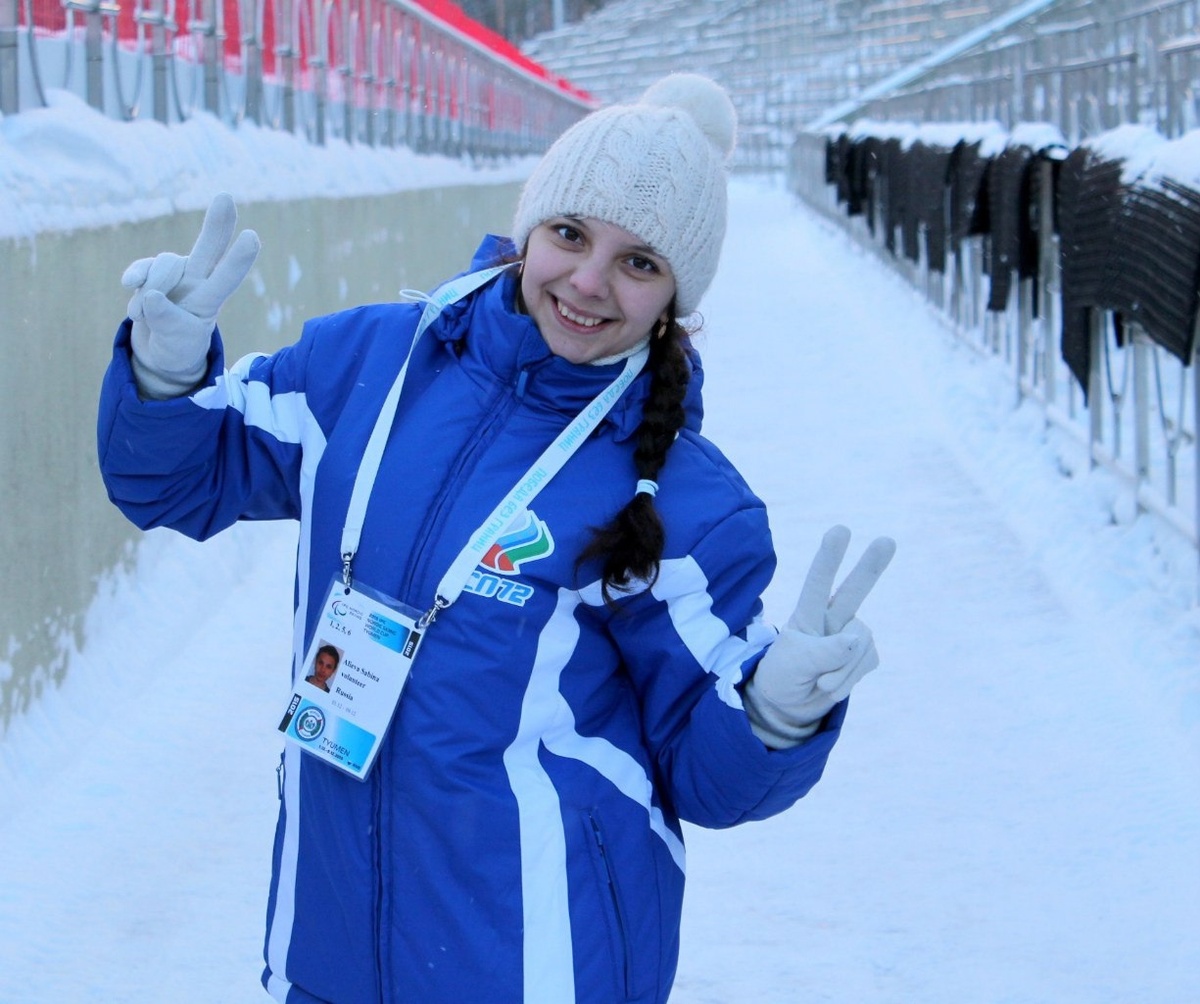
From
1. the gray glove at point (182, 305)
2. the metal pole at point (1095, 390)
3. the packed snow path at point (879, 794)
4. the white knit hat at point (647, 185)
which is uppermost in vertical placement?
the white knit hat at point (647, 185)

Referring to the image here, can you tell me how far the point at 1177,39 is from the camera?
19.0 ft

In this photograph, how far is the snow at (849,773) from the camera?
2877 mm

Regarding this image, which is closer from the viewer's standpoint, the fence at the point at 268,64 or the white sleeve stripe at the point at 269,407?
the white sleeve stripe at the point at 269,407

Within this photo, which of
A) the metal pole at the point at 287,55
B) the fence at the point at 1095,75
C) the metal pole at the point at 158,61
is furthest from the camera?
the metal pole at the point at 287,55

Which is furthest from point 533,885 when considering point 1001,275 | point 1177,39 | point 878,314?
point 878,314

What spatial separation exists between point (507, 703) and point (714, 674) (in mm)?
216

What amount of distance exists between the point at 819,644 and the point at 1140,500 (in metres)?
4.01

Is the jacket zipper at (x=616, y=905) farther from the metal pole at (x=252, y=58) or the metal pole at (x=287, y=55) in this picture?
the metal pole at (x=287, y=55)

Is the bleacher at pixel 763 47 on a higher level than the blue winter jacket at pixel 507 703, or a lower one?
higher

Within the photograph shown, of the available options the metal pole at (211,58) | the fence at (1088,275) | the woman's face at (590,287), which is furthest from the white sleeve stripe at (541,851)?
the metal pole at (211,58)

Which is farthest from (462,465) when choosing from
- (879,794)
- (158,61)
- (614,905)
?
(158,61)

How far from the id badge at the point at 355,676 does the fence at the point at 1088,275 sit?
2851 mm

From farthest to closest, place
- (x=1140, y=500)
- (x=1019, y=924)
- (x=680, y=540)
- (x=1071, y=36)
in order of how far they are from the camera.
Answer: (x=1071, y=36), (x=1140, y=500), (x=1019, y=924), (x=680, y=540)

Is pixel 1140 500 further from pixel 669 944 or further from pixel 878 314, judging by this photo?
pixel 878 314
